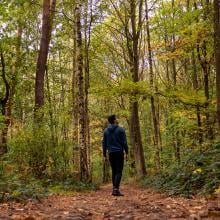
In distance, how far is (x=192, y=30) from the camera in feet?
44.8

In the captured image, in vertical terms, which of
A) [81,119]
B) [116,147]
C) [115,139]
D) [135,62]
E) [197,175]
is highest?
[135,62]

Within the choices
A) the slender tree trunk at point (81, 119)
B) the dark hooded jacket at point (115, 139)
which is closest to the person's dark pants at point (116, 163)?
the dark hooded jacket at point (115, 139)

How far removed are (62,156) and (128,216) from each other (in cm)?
777

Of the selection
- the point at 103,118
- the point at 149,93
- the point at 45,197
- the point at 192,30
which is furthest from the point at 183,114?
the point at 103,118

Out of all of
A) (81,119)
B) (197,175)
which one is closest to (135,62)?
(81,119)

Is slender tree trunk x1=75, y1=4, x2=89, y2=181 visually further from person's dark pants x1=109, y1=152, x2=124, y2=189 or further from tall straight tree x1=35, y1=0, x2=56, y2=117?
person's dark pants x1=109, y1=152, x2=124, y2=189

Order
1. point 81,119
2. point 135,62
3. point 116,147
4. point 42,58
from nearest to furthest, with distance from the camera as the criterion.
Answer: point 116,147
point 81,119
point 42,58
point 135,62

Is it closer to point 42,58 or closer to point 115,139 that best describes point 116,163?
point 115,139

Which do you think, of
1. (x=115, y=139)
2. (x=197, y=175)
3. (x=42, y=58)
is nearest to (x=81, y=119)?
(x=115, y=139)

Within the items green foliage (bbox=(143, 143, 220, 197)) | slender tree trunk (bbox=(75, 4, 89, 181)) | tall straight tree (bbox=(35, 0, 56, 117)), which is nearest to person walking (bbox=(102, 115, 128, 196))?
green foliage (bbox=(143, 143, 220, 197))

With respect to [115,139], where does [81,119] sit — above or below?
above

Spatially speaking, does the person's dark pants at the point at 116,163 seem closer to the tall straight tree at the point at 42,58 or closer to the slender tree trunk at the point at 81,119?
the slender tree trunk at the point at 81,119

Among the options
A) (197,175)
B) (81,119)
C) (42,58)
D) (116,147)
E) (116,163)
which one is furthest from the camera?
(42,58)

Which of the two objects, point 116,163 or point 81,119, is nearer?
point 116,163
